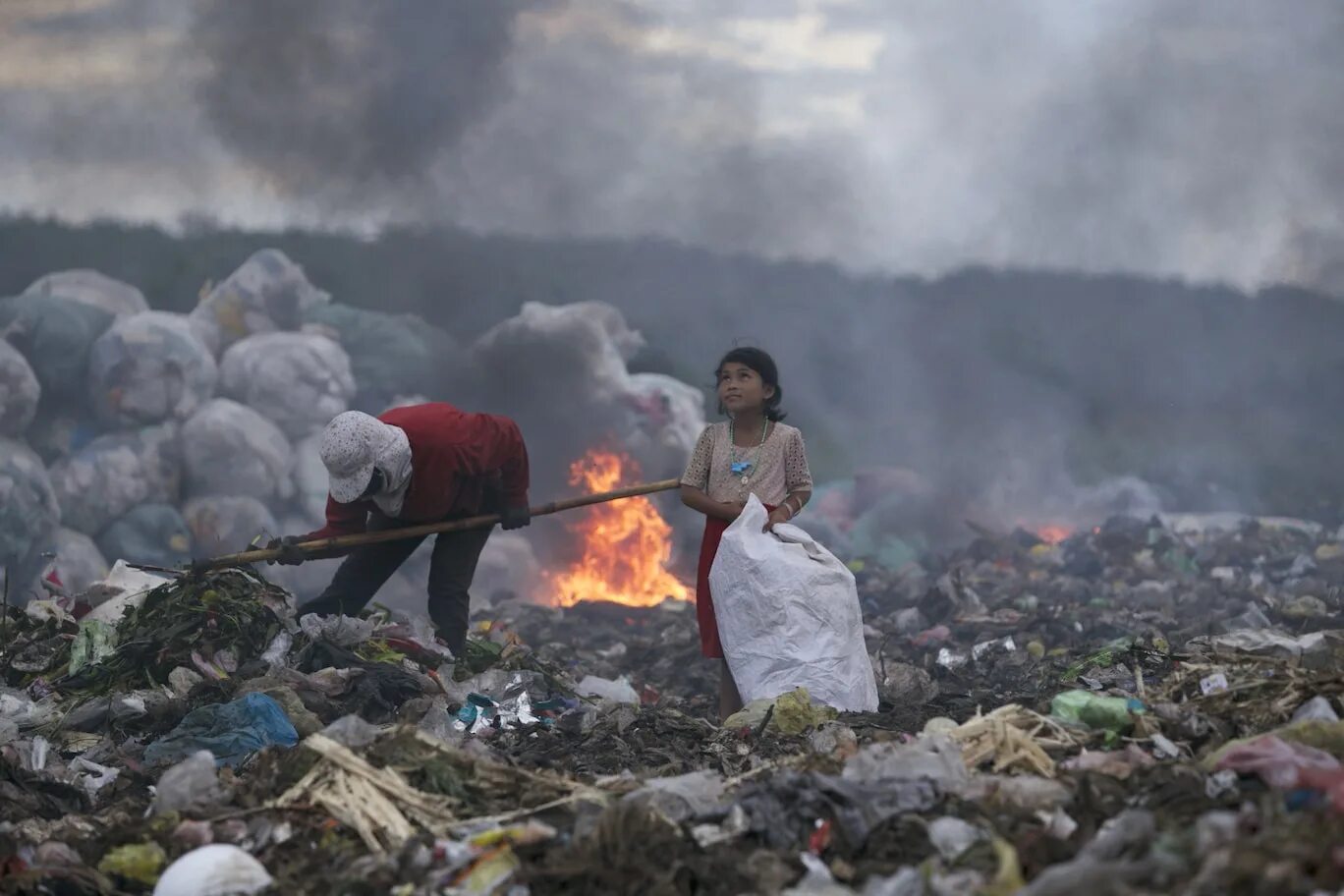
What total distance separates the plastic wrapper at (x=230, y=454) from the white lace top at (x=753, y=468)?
5443 millimetres

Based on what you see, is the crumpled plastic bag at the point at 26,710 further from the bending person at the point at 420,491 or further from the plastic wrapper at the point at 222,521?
the plastic wrapper at the point at 222,521

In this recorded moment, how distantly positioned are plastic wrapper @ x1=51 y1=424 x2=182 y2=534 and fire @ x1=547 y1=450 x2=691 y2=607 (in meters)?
3.02

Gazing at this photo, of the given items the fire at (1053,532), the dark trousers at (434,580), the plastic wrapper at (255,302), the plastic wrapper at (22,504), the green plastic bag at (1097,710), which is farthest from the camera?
the fire at (1053,532)

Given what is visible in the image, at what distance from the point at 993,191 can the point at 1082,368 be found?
2082 mm

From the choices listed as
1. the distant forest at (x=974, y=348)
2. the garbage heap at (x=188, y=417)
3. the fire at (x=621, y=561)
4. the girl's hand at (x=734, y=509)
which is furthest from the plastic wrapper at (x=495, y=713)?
the distant forest at (x=974, y=348)

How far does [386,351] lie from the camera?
12031 millimetres

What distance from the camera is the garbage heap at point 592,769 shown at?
336cm

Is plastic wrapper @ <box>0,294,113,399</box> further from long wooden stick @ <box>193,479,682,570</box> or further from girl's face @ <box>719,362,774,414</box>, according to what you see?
girl's face @ <box>719,362,774,414</box>

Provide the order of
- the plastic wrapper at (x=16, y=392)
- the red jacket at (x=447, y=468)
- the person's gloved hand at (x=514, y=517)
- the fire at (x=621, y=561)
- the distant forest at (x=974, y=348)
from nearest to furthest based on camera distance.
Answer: the red jacket at (x=447, y=468) < the person's gloved hand at (x=514, y=517) < the plastic wrapper at (x=16, y=392) < the fire at (x=621, y=561) < the distant forest at (x=974, y=348)

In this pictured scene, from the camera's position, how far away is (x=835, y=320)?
14.4 m

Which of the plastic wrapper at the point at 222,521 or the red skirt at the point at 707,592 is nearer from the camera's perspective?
the red skirt at the point at 707,592

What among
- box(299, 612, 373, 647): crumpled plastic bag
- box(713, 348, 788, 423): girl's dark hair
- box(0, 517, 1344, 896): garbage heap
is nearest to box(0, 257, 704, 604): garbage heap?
box(0, 517, 1344, 896): garbage heap

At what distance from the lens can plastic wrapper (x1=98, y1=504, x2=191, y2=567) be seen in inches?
417

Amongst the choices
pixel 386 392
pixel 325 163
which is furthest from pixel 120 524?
pixel 325 163
